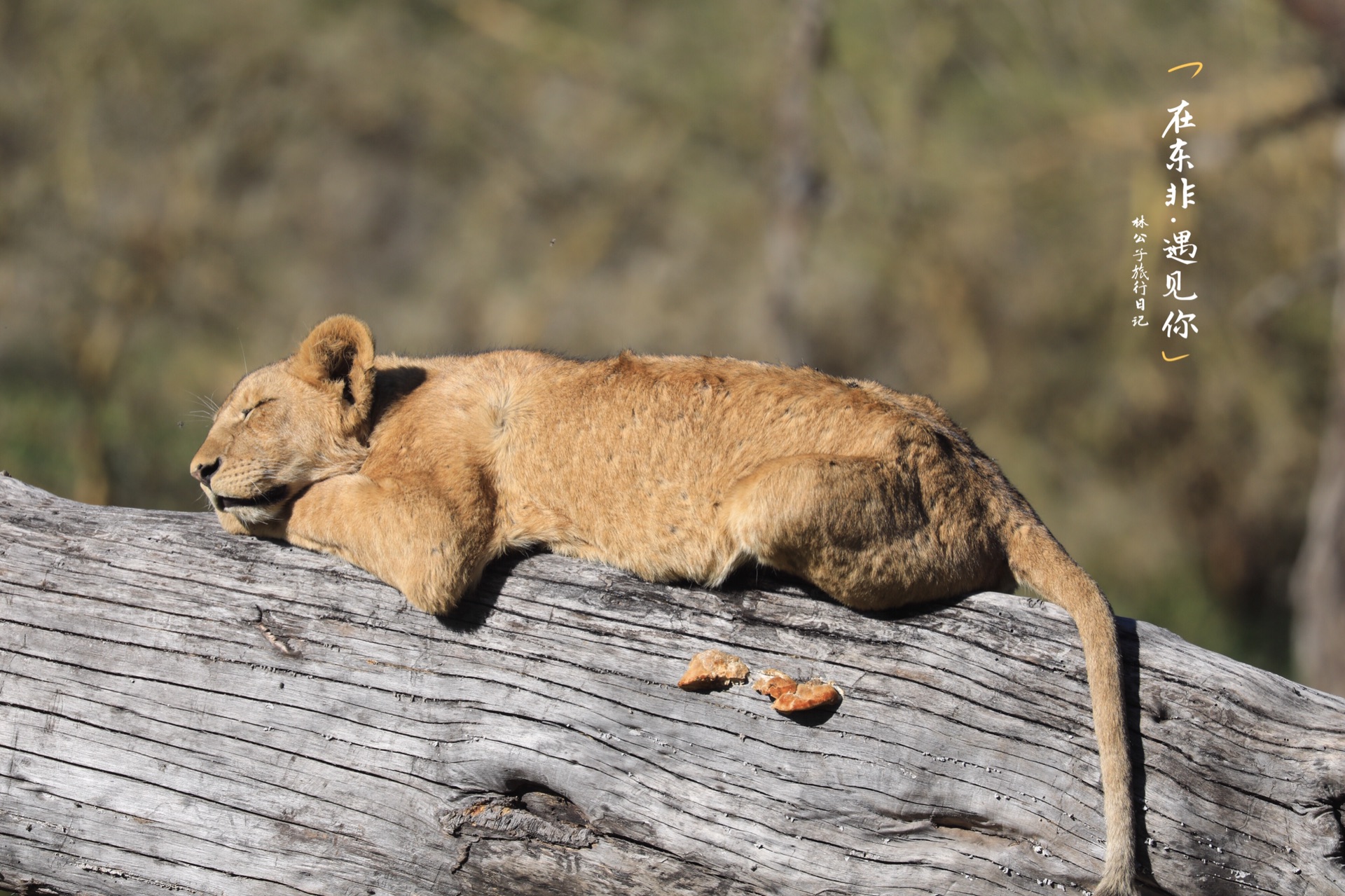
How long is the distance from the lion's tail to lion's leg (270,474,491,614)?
6.79ft

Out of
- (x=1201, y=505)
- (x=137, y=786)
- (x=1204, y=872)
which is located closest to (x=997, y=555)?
(x=1204, y=872)

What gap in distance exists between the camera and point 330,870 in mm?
3559

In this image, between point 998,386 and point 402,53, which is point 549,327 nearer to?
point 402,53

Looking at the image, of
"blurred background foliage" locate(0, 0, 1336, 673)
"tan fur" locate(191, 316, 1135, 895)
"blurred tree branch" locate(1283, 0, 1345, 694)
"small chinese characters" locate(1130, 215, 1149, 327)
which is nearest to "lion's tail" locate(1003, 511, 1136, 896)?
"tan fur" locate(191, 316, 1135, 895)

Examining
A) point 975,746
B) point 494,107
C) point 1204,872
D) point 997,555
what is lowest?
point 1204,872

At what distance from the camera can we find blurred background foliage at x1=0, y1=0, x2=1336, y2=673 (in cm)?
1198

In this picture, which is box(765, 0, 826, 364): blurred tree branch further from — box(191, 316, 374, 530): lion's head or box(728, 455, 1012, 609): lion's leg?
box(728, 455, 1012, 609): lion's leg

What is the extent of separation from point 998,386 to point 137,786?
11.8 metres

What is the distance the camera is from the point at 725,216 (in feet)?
46.3

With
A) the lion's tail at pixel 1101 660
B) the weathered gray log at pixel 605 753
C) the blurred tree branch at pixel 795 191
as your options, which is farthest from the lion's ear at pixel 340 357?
the blurred tree branch at pixel 795 191

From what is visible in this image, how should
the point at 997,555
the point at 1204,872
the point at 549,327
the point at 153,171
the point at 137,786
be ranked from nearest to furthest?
the point at 1204,872 < the point at 137,786 < the point at 997,555 < the point at 153,171 < the point at 549,327

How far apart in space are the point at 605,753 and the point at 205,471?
1985mm

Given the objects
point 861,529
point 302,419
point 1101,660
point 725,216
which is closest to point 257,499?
point 302,419

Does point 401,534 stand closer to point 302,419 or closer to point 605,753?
point 302,419
